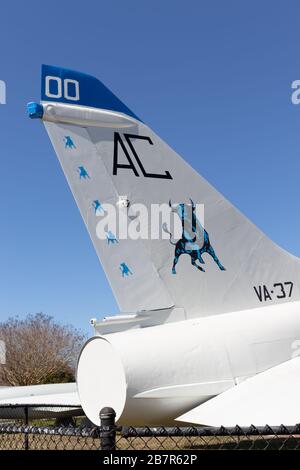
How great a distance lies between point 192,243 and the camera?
7090 mm

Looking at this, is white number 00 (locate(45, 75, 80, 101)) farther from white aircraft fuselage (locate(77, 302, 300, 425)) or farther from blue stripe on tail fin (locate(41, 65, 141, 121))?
white aircraft fuselage (locate(77, 302, 300, 425))

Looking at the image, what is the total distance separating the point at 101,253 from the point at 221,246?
5.24 feet

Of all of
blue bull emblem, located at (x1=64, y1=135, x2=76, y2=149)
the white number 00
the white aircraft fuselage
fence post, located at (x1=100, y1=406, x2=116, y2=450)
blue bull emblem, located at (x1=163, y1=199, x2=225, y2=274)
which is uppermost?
the white number 00

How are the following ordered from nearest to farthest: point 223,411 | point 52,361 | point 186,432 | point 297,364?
point 186,432 → point 223,411 → point 297,364 → point 52,361

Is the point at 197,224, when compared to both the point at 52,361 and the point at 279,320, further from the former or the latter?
the point at 52,361

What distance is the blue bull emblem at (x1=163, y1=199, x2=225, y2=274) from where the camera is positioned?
7074mm

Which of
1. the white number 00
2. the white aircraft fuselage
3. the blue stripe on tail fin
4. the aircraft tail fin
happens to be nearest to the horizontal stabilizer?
the white aircraft fuselage

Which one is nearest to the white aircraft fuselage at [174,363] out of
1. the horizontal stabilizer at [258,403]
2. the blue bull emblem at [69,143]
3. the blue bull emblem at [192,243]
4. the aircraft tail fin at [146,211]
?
the horizontal stabilizer at [258,403]

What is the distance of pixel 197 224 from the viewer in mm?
7152

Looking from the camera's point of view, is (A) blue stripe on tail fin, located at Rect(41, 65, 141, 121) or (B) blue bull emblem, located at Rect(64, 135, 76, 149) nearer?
(A) blue stripe on tail fin, located at Rect(41, 65, 141, 121)

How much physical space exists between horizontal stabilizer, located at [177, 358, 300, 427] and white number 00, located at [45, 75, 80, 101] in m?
4.21

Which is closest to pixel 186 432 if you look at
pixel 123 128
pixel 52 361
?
pixel 123 128

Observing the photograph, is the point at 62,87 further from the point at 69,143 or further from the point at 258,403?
the point at 258,403

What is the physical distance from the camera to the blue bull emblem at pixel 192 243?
7.07 meters
